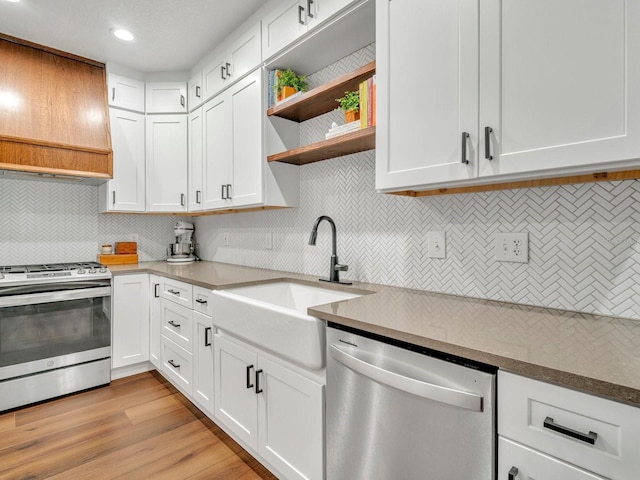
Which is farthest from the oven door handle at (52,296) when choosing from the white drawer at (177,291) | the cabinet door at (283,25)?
the cabinet door at (283,25)

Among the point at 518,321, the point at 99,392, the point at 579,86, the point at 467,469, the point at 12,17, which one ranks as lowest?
the point at 99,392

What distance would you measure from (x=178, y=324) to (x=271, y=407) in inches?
44.7

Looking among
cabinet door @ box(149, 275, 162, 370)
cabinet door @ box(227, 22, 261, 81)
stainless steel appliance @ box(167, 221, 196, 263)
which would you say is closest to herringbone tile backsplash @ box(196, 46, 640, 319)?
cabinet door @ box(227, 22, 261, 81)

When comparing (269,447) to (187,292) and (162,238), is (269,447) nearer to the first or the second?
(187,292)

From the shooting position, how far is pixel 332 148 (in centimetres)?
183

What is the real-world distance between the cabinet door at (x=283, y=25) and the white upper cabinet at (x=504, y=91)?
1.80ft

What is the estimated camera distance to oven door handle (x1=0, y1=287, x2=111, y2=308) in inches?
87.7

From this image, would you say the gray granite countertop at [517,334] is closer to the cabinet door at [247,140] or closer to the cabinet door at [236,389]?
the cabinet door at [236,389]

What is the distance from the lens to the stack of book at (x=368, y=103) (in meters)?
1.56

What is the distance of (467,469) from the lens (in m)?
0.86

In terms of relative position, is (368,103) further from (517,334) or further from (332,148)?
(517,334)

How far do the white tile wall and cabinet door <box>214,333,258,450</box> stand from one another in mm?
1974

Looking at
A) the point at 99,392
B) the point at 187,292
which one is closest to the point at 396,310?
the point at 187,292

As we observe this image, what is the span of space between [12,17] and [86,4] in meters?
0.58
